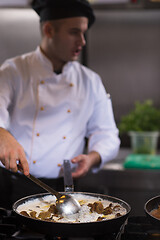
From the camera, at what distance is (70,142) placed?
7.45 feet

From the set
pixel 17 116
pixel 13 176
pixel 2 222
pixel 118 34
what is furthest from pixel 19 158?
pixel 118 34

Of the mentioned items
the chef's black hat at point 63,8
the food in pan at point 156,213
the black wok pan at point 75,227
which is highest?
the chef's black hat at point 63,8

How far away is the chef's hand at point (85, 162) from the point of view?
194 centimetres

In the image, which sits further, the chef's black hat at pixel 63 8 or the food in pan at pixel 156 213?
A: the chef's black hat at pixel 63 8

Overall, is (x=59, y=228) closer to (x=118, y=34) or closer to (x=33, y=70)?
(x=33, y=70)

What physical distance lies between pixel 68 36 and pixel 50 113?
47cm

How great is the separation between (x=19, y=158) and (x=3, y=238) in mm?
292

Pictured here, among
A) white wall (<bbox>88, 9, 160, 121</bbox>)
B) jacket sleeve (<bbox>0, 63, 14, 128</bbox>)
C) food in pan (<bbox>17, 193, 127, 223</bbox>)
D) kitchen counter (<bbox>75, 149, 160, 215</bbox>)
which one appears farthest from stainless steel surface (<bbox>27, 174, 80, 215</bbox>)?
white wall (<bbox>88, 9, 160, 121</bbox>)

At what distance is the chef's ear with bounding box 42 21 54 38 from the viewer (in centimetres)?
219

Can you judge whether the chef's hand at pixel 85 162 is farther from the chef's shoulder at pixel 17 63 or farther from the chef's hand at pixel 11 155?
the chef's shoulder at pixel 17 63

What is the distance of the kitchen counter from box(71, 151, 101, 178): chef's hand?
0.58m

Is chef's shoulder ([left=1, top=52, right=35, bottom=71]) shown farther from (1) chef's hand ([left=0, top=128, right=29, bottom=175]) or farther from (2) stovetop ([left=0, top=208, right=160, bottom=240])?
(2) stovetop ([left=0, top=208, right=160, bottom=240])

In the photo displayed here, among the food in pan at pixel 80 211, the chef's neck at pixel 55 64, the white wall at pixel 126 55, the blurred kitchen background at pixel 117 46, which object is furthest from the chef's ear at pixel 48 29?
the white wall at pixel 126 55

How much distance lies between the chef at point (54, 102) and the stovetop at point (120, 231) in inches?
34.2
